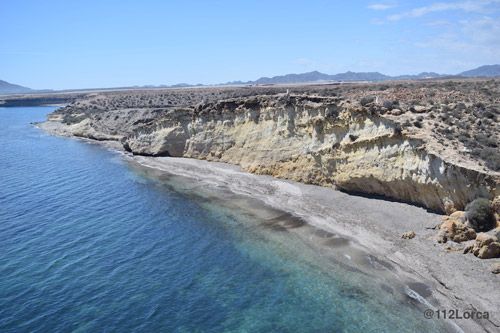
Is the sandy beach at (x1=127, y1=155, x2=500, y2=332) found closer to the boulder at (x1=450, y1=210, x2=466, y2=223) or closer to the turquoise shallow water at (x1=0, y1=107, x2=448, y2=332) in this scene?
the boulder at (x1=450, y1=210, x2=466, y2=223)

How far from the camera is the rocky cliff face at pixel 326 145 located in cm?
2727

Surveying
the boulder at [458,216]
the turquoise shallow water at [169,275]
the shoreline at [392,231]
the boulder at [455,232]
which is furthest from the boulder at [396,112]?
the turquoise shallow water at [169,275]

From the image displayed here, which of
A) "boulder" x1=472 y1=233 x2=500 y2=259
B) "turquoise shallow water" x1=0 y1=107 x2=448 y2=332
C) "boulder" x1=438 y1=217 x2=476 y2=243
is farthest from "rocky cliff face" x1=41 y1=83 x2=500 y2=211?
"turquoise shallow water" x1=0 y1=107 x2=448 y2=332

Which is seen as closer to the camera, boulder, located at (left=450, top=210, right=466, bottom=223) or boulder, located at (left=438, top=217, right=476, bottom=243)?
boulder, located at (left=438, top=217, right=476, bottom=243)

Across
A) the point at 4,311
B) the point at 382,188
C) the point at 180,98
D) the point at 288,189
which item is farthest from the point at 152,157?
the point at 180,98

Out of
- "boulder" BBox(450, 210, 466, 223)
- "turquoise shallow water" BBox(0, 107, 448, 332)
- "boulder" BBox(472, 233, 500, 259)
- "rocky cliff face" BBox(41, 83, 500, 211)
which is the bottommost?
"turquoise shallow water" BBox(0, 107, 448, 332)

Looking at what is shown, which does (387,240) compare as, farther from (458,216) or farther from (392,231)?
(458,216)

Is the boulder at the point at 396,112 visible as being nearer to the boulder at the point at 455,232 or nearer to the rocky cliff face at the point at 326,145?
the rocky cliff face at the point at 326,145

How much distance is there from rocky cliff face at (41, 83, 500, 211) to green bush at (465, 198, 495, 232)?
1.35 meters

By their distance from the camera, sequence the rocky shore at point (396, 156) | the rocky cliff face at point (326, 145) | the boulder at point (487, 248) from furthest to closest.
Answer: the rocky cliff face at point (326, 145), the rocky shore at point (396, 156), the boulder at point (487, 248)

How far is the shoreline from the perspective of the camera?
19.8 m

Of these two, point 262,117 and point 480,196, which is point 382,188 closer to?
point 480,196

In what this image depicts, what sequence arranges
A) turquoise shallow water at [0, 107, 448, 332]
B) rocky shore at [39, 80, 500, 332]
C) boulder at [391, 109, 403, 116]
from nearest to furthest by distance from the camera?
turquoise shallow water at [0, 107, 448, 332] → rocky shore at [39, 80, 500, 332] → boulder at [391, 109, 403, 116]

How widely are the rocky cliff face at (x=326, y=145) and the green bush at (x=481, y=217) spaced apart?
53.2 inches
